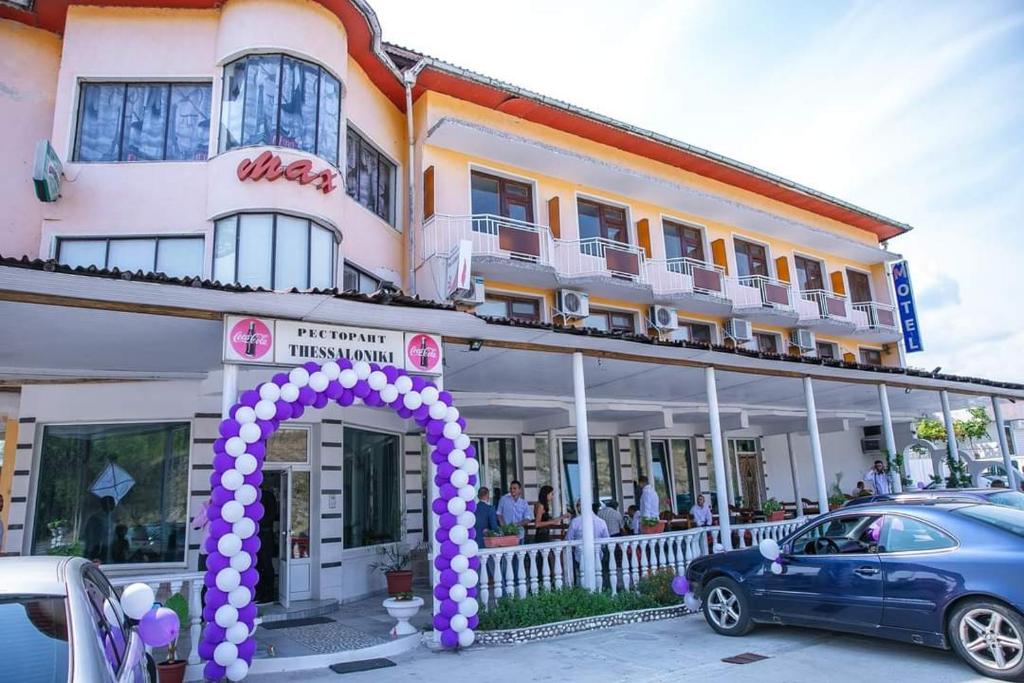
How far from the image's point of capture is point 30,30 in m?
12.3

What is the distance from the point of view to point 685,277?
18406 mm

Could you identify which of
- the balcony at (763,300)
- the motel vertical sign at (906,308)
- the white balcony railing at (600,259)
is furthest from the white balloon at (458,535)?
the motel vertical sign at (906,308)

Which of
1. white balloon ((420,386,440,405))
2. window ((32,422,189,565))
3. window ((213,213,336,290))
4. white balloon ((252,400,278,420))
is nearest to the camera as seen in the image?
white balloon ((252,400,278,420))

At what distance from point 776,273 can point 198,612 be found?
19036 mm

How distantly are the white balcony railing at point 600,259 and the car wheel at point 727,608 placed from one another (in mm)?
8891

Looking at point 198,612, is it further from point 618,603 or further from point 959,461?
point 959,461

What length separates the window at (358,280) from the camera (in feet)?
42.8

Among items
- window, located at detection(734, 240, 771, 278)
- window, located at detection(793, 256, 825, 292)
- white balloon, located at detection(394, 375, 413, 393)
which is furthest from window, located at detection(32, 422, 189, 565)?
window, located at detection(793, 256, 825, 292)

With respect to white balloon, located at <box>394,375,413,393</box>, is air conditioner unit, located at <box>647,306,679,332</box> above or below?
above

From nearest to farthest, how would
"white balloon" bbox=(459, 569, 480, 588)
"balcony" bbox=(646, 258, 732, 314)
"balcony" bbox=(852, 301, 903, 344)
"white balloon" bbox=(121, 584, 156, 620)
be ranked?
"white balloon" bbox=(121, 584, 156, 620)
"white balloon" bbox=(459, 569, 480, 588)
"balcony" bbox=(646, 258, 732, 314)
"balcony" bbox=(852, 301, 903, 344)

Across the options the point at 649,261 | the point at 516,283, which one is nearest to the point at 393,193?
the point at 516,283

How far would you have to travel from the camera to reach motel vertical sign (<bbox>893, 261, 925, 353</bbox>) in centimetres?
2345

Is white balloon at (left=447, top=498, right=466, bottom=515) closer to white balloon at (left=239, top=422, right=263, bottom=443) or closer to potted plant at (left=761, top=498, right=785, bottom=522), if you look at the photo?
white balloon at (left=239, top=422, right=263, bottom=443)

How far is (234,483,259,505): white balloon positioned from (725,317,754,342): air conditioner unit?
1528 centimetres
